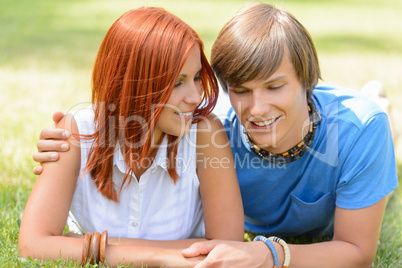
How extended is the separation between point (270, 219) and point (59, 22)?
8857 mm

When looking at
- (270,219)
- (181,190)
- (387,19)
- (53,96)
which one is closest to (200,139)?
(181,190)

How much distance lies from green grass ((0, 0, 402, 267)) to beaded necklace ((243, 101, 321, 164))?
2.67 ft

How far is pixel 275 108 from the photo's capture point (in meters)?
2.90

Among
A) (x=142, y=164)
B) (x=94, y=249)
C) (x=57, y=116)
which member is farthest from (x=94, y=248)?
(x=57, y=116)

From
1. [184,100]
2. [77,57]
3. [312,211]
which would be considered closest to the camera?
[184,100]

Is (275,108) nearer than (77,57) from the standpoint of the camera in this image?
Yes

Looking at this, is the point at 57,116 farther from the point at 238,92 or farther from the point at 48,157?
the point at 238,92

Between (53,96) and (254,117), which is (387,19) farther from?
(254,117)

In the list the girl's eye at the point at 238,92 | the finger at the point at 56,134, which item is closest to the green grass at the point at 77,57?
the finger at the point at 56,134

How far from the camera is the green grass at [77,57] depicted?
3955 mm

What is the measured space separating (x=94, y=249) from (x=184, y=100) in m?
0.85

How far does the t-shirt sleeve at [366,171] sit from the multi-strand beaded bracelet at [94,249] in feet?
4.07

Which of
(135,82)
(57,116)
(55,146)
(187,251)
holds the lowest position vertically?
(187,251)

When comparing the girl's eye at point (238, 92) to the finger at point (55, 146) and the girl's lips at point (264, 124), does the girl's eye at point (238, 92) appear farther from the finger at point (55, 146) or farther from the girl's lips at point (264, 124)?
the finger at point (55, 146)
